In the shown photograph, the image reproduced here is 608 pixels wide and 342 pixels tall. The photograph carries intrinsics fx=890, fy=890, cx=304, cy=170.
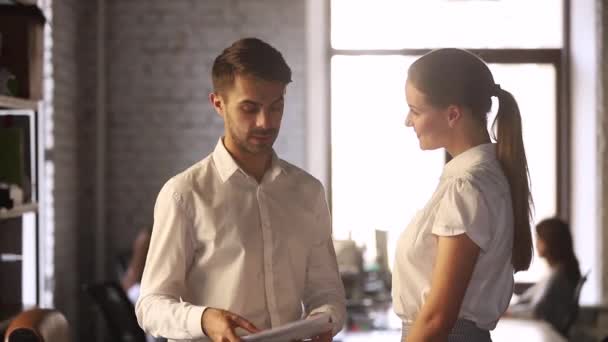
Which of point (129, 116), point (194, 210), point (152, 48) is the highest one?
point (152, 48)

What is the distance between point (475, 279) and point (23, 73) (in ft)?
7.73

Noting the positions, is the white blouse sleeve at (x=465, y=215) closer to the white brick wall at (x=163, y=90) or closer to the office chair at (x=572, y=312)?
the office chair at (x=572, y=312)

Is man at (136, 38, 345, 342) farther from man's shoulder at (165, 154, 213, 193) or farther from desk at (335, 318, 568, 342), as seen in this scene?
desk at (335, 318, 568, 342)

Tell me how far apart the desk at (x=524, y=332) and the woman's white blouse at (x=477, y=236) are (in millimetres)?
1978

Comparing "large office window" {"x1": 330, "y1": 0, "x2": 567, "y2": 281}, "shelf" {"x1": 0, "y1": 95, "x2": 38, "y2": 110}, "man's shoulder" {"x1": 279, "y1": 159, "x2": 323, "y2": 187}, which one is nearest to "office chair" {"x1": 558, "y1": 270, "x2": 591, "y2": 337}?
"large office window" {"x1": 330, "y1": 0, "x2": 567, "y2": 281}

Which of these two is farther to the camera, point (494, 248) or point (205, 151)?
point (205, 151)

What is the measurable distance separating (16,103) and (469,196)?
2.18 metres

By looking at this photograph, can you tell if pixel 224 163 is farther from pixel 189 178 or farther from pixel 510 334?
pixel 510 334

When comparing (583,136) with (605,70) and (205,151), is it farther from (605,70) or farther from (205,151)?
(205,151)

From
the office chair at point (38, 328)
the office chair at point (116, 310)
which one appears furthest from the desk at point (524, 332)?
the office chair at point (38, 328)

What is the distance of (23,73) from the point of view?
357 cm

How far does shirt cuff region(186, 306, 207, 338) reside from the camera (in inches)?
67.9

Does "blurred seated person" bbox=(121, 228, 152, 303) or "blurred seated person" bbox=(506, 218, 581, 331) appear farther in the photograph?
"blurred seated person" bbox=(121, 228, 152, 303)

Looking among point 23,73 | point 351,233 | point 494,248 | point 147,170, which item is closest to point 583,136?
point 351,233
